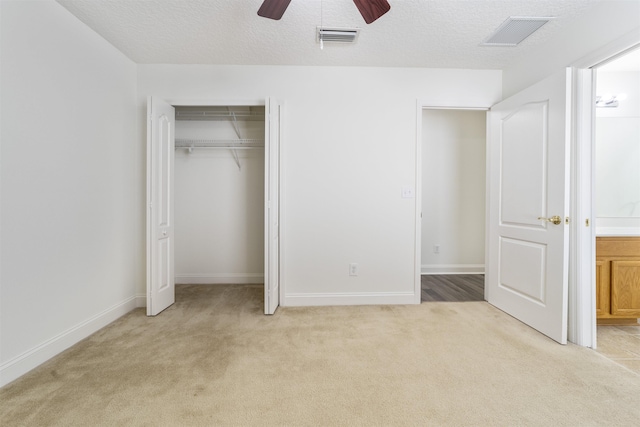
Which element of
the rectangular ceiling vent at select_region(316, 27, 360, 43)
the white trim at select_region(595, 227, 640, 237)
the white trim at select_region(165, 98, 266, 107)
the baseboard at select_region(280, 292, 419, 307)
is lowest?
the baseboard at select_region(280, 292, 419, 307)

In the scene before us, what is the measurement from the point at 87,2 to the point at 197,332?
267 centimetres

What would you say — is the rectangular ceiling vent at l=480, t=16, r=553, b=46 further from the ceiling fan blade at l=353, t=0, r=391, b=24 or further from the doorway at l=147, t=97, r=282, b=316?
the doorway at l=147, t=97, r=282, b=316

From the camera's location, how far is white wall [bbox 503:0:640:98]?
6.33 feet

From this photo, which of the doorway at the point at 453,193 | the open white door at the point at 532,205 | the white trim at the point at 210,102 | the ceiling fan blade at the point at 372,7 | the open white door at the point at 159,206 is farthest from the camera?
the doorway at the point at 453,193

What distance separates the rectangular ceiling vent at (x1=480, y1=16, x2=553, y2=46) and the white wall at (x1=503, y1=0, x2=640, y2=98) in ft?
0.77

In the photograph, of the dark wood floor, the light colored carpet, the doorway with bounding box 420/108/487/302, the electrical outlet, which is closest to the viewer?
the light colored carpet

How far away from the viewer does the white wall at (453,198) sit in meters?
4.55

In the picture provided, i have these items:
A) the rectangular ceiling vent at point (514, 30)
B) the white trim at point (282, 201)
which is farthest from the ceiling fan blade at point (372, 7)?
the white trim at point (282, 201)

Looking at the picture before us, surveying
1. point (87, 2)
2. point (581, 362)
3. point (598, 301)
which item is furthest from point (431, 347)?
point (87, 2)

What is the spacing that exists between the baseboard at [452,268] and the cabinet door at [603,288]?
206cm

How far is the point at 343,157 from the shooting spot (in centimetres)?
314

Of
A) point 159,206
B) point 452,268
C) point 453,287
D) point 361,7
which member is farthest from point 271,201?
point 452,268

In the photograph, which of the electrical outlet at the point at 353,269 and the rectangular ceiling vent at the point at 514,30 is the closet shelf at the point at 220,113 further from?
the rectangular ceiling vent at the point at 514,30

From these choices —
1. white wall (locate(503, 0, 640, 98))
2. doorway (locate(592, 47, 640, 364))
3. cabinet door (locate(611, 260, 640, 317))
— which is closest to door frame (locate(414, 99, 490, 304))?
white wall (locate(503, 0, 640, 98))
